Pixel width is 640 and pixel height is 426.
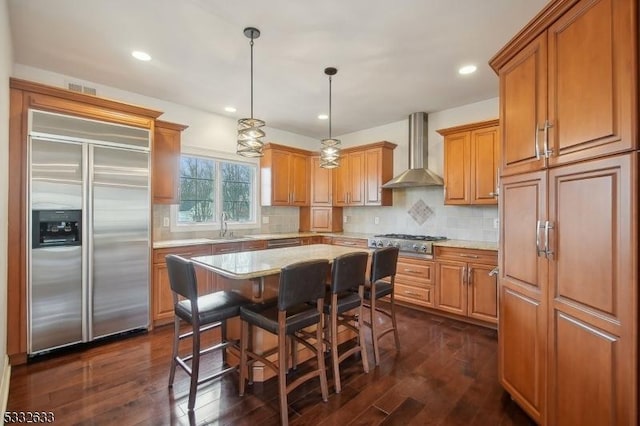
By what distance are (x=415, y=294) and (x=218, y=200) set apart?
10.4 ft

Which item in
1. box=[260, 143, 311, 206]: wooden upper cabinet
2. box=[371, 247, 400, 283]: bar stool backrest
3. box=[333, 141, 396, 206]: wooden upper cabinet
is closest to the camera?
box=[371, 247, 400, 283]: bar stool backrest

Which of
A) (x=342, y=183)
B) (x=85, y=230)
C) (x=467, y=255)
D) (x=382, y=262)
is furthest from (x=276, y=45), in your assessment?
(x=467, y=255)

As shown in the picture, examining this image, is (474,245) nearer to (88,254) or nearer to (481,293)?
(481,293)

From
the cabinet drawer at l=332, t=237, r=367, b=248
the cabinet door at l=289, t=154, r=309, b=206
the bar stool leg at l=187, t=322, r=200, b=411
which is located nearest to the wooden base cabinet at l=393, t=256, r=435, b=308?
the cabinet drawer at l=332, t=237, r=367, b=248

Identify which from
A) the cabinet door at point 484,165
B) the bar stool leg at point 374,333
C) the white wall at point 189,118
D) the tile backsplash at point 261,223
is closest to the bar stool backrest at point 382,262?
the bar stool leg at point 374,333

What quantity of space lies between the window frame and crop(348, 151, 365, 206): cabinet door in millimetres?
1581

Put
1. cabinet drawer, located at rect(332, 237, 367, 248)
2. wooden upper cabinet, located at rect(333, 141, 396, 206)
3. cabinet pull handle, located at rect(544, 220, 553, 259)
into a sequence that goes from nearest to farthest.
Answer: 1. cabinet pull handle, located at rect(544, 220, 553, 259)
2. cabinet drawer, located at rect(332, 237, 367, 248)
3. wooden upper cabinet, located at rect(333, 141, 396, 206)

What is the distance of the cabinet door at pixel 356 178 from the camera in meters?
5.07

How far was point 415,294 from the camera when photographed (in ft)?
13.2

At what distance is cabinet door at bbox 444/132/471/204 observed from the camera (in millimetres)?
3873

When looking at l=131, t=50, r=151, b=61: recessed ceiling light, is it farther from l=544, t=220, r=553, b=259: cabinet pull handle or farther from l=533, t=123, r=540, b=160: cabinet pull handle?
l=544, t=220, r=553, b=259: cabinet pull handle

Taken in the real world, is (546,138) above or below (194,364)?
above

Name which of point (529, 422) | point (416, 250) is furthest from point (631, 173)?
point (416, 250)

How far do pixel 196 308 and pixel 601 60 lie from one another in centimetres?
248
